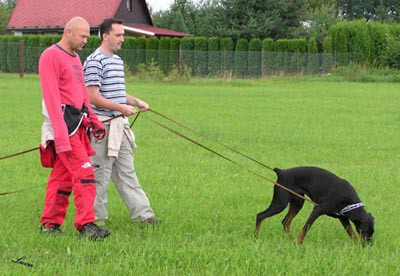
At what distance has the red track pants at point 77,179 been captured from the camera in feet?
18.1

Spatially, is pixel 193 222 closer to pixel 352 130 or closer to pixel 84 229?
pixel 84 229

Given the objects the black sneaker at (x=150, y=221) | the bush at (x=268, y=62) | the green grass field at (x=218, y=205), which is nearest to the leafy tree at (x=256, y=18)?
the bush at (x=268, y=62)

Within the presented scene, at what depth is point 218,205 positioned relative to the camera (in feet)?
22.8

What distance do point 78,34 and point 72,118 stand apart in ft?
2.31

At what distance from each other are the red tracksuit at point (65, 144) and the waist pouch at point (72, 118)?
40 millimetres

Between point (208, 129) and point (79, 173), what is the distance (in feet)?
27.3

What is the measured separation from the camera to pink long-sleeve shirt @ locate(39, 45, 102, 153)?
5402 mm

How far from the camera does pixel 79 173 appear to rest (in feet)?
18.1

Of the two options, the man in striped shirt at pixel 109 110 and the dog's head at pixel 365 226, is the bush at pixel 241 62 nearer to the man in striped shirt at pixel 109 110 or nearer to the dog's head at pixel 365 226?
the man in striped shirt at pixel 109 110

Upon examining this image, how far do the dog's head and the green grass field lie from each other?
0.38ft

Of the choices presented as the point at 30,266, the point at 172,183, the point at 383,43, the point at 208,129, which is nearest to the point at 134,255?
the point at 30,266

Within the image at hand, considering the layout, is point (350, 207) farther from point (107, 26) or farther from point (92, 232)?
point (107, 26)

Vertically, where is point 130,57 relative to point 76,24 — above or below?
below

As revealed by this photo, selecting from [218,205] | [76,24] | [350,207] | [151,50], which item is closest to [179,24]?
[151,50]
